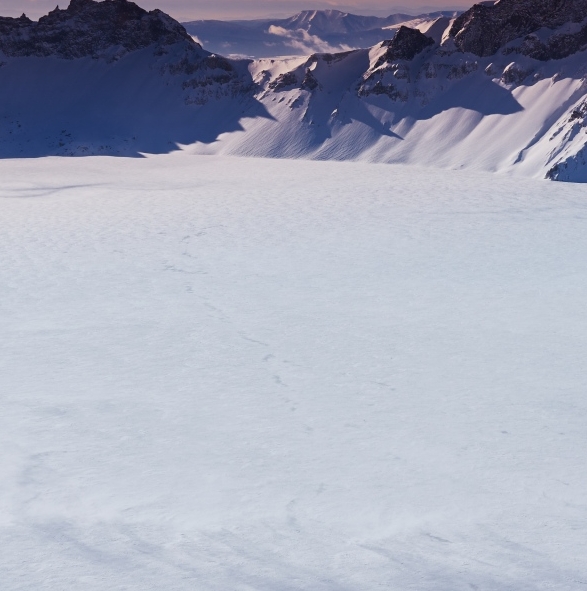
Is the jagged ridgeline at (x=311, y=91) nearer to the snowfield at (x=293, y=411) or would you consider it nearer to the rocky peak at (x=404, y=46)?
the rocky peak at (x=404, y=46)

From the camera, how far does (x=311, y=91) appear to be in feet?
152

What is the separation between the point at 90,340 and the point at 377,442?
5.58 m

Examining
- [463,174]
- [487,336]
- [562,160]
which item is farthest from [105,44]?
[487,336]

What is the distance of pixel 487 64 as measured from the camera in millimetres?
44812

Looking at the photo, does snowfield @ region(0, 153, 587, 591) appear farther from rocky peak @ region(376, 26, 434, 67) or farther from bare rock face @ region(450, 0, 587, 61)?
rocky peak @ region(376, 26, 434, 67)

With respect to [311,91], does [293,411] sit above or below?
below

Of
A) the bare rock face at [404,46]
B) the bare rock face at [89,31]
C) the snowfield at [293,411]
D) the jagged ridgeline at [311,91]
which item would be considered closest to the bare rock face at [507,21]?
the jagged ridgeline at [311,91]

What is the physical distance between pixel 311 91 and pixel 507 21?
11685 millimetres

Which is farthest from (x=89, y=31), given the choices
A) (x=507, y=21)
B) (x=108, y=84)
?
(x=507, y=21)

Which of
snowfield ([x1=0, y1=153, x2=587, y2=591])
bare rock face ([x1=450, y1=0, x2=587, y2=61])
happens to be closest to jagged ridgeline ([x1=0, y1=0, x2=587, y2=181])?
bare rock face ([x1=450, y1=0, x2=587, y2=61])

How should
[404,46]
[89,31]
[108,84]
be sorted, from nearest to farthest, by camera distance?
[404,46]
[108,84]
[89,31]

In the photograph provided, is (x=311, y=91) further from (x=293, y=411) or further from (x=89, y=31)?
(x=293, y=411)

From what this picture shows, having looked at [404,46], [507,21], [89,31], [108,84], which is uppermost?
[507,21]

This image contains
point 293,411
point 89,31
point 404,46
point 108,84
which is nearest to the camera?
point 293,411
